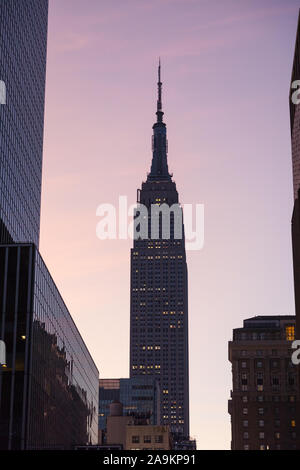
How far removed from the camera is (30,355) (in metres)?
91.9

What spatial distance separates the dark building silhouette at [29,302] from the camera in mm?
90688

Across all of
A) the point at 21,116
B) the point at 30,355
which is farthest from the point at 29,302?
the point at 21,116

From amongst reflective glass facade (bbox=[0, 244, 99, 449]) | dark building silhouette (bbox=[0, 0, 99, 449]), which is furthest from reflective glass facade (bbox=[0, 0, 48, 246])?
reflective glass facade (bbox=[0, 244, 99, 449])

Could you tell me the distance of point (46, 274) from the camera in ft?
341

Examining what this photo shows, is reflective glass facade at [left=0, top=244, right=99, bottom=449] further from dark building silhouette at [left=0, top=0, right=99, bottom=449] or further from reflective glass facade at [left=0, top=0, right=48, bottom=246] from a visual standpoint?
reflective glass facade at [left=0, top=0, right=48, bottom=246]

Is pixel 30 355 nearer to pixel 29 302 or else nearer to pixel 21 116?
pixel 29 302

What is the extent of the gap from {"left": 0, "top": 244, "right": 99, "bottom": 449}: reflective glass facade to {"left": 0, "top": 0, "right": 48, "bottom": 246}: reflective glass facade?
18.5m

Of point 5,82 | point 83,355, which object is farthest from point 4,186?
point 83,355

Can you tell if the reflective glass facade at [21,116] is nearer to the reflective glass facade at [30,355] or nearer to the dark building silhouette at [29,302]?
the dark building silhouette at [29,302]

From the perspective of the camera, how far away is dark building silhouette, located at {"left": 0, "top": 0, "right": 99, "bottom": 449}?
298ft

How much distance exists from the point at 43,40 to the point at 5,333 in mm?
87028

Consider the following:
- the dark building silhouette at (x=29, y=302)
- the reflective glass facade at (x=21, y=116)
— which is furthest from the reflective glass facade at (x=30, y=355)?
the reflective glass facade at (x=21, y=116)

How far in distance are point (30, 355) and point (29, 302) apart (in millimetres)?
6347
